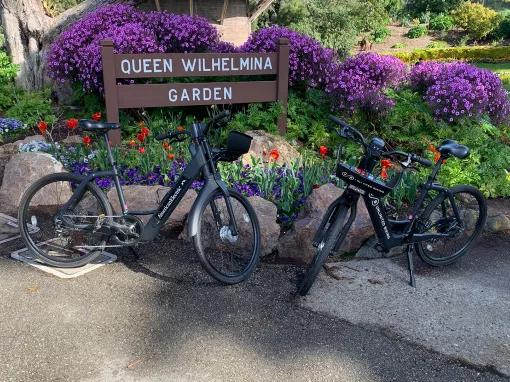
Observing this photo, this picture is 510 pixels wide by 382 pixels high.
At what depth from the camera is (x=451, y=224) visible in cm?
407

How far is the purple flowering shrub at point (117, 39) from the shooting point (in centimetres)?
659

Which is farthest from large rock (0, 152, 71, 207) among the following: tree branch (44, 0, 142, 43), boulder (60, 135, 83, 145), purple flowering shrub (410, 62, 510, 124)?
tree branch (44, 0, 142, 43)

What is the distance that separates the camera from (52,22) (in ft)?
29.4

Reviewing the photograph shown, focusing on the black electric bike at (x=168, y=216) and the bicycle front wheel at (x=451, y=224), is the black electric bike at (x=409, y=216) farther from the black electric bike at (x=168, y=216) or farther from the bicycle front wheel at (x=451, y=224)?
the black electric bike at (x=168, y=216)

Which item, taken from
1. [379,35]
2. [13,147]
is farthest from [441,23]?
[13,147]

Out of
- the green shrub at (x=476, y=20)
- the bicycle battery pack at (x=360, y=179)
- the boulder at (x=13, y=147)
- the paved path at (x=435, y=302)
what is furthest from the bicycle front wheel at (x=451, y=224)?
the green shrub at (x=476, y=20)

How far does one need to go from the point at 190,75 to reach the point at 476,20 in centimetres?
2990

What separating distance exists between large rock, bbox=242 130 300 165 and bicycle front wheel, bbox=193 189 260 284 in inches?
51.2

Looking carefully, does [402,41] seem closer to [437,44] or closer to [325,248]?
[437,44]

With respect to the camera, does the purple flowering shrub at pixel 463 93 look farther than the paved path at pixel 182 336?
Yes

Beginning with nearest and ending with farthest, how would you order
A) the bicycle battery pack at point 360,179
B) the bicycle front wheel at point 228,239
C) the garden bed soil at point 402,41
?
the bicycle battery pack at point 360,179
the bicycle front wheel at point 228,239
the garden bed soil at point 402,41

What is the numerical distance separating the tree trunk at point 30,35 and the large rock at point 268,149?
468 centimetres

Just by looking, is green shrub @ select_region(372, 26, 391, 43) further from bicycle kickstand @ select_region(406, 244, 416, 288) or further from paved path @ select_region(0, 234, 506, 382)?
paved path @ select_region(0, 234, 506, 382)

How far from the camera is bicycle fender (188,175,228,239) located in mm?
3520
